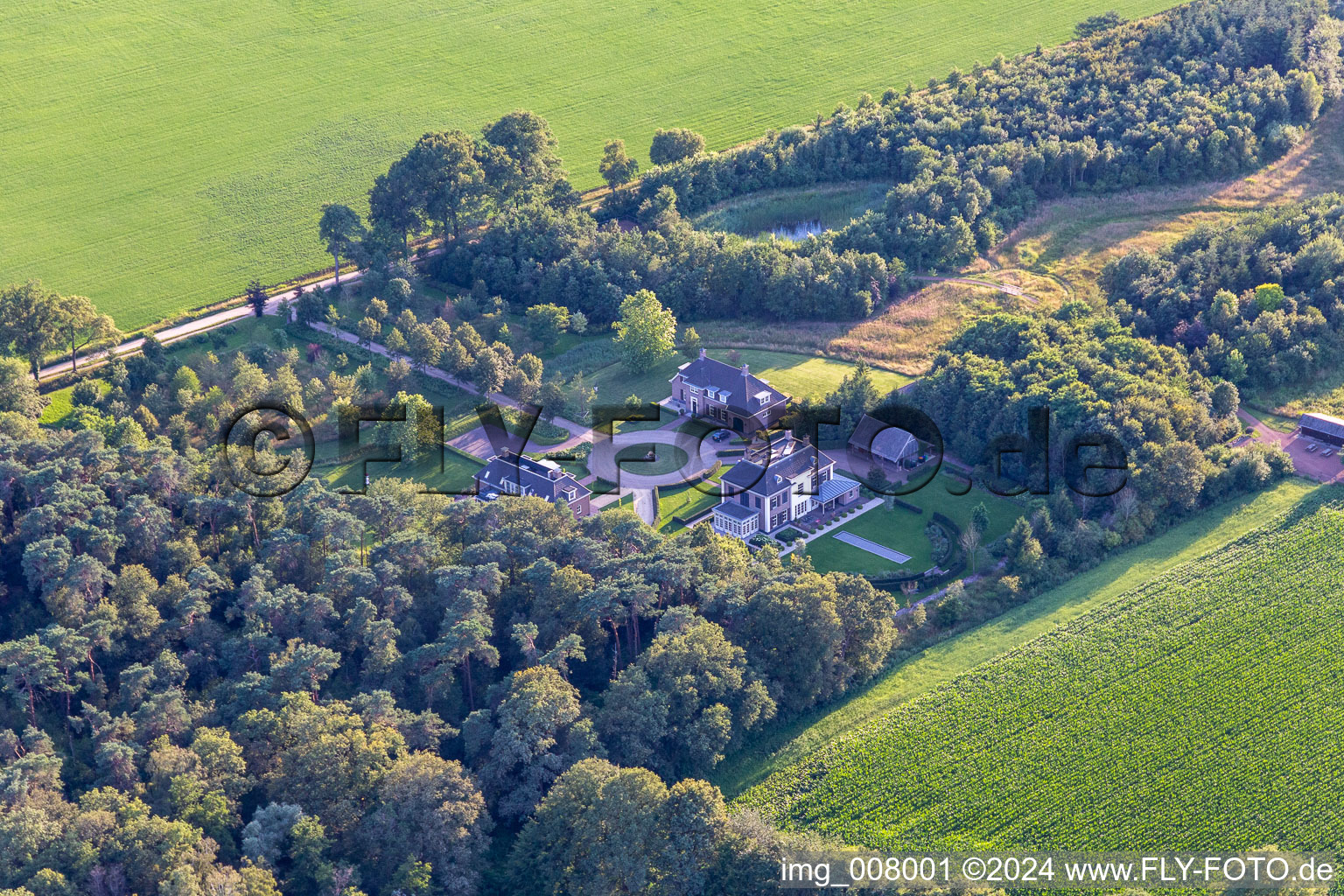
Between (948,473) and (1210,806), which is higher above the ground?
(948,473)

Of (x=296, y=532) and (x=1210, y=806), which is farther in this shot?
(x=296, y=532)

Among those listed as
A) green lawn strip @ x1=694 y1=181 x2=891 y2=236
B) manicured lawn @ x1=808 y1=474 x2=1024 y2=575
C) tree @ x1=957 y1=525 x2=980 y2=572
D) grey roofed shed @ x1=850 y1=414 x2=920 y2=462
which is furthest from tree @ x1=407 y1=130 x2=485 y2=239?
tree @ x1=957 y1=525 x2=980 y2=572

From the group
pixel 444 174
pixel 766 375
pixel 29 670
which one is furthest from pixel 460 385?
pixel 29 670

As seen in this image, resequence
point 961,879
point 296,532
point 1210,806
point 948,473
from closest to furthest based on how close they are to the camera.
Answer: point 961,879 < point 1210,806 < point 296,532 < point 948,473

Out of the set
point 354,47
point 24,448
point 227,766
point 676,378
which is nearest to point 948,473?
point 676,378

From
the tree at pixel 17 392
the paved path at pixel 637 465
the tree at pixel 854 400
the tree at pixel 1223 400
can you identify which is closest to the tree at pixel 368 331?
the paved path at pixel 637 465

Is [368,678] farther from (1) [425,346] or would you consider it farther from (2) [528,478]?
(1) [425,346]

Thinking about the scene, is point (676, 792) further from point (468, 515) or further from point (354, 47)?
point (354, 47)

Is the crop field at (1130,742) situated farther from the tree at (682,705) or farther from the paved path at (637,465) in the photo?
the paved path at (637,465)

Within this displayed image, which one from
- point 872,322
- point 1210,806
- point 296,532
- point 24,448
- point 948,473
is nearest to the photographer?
point 1210,806
